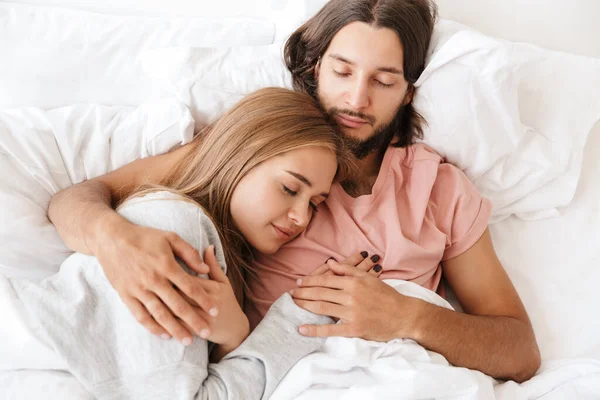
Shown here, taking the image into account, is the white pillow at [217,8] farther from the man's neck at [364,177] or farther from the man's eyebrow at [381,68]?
the man's neck at [364,177]

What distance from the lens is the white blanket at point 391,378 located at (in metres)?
1.08

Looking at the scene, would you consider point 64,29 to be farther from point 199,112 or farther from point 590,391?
point 590,391

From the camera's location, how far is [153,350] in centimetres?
99

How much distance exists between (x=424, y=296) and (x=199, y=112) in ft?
2.57

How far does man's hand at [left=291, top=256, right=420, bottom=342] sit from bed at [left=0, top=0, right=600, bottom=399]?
0.31 meters

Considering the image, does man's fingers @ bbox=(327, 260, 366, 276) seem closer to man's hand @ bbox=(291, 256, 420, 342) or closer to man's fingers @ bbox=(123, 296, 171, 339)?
man's hand @ bbox=(291, 256, 420, 342)

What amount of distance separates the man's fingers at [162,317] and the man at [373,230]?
14 millimetres

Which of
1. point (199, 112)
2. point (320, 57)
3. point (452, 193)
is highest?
point (320, 57)

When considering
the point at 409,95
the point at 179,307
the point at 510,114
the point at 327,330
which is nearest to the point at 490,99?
the point at 510,114

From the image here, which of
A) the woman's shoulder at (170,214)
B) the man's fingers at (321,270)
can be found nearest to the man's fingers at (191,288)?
the woman's shoulder at (170,214)

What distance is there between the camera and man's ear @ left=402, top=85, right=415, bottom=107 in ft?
5.28

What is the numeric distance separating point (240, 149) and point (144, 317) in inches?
19.5

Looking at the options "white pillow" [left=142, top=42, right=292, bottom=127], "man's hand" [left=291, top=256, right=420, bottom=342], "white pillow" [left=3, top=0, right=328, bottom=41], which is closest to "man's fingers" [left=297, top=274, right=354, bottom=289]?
"man's hand" [left=291, top=256, right=420, bottom=342]

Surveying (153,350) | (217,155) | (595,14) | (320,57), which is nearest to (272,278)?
(217,155)
